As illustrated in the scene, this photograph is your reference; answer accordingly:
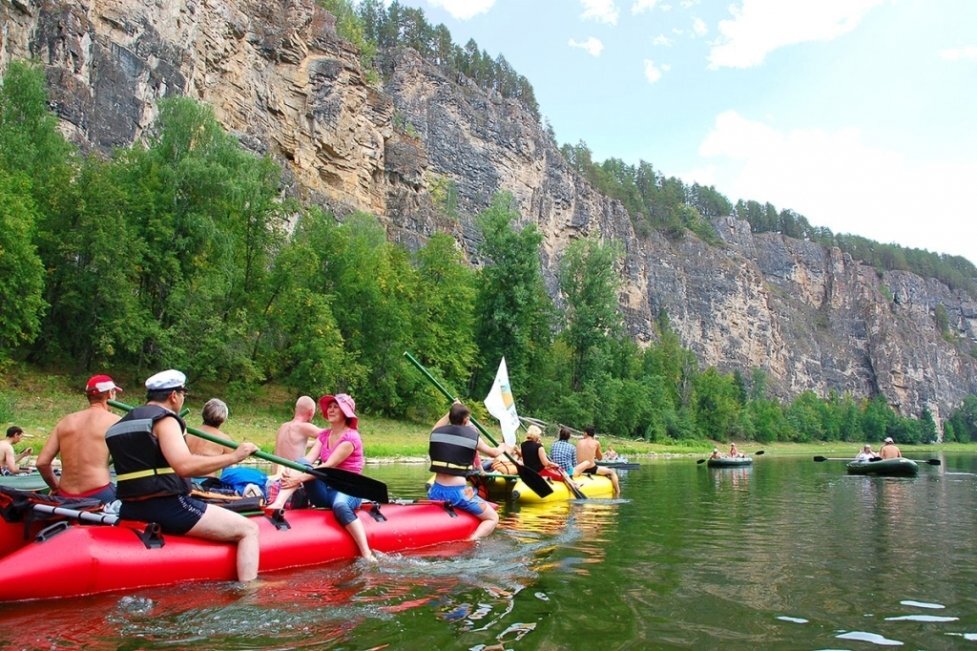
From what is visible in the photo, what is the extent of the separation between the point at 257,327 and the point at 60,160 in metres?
9.77

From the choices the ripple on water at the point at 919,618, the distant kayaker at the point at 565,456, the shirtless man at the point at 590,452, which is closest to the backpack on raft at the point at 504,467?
the distant kayaker at the point at 565,456

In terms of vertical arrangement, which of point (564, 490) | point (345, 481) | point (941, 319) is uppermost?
point (941, 319)

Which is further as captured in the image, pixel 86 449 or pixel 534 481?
pixel 534 481

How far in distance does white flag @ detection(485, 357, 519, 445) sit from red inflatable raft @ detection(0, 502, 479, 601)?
27.7ft

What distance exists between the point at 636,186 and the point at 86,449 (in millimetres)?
105037

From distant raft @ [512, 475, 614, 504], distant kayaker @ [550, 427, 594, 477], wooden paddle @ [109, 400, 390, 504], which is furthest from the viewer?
distant kayaker @ [550, 427, 594, 477]

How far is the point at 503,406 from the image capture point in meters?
15.5

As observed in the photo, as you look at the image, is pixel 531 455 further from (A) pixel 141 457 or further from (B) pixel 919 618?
(A) pixel 141 457

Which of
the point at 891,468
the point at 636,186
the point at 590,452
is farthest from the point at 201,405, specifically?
the point at 636,186

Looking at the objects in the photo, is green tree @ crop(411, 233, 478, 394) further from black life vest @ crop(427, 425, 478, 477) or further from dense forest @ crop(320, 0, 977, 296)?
black life vest @ crop(427, 425, 478, 477)

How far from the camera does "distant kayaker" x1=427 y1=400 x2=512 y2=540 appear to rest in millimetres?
8227

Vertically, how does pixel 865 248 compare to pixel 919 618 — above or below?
above

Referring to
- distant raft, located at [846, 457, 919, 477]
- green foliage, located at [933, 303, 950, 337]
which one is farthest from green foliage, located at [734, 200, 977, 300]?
distant raft, located at [846, 457, 919, 477]

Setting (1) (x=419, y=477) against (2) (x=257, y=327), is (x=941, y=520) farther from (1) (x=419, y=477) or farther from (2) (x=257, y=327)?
(2) (x=257, y=327)
